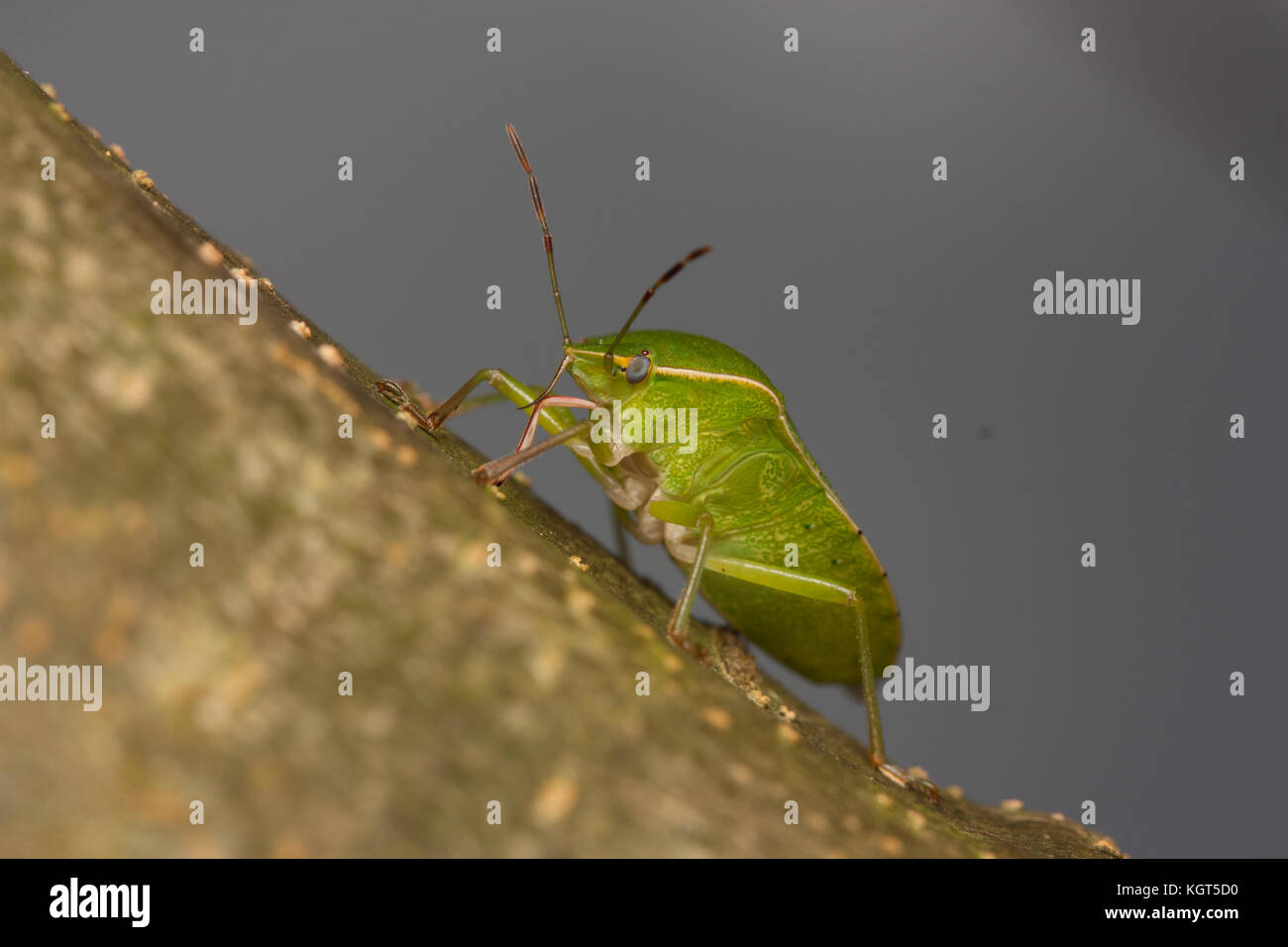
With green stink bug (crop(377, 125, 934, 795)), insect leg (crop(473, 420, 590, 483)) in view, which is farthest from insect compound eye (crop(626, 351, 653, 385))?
insect leg (crop(473, 420, 590, 483))

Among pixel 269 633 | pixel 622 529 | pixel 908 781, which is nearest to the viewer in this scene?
pixel 269 633

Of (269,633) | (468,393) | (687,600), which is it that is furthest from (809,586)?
→ (269,633)

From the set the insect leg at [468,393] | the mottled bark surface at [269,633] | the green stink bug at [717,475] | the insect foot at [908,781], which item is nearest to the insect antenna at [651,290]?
the green stink bug at [717,475]

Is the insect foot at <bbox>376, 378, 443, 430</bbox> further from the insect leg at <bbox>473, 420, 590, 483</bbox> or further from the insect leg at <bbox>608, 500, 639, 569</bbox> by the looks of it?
the insect leg at <bbox>608, 500, 639, 569</bbox>

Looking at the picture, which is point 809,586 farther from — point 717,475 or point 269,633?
point 269,633

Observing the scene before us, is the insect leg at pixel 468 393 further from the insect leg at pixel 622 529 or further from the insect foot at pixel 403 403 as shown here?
the insect leg at pixel 622 529

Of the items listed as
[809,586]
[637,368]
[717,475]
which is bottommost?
[809,586]

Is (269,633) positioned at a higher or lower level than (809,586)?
higher
